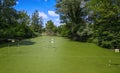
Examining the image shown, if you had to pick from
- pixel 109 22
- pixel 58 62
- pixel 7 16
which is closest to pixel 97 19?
pixel 109 22

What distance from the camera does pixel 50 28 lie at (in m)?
54.9

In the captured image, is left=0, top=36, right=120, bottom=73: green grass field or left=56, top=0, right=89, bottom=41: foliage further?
left=56, top=0, right=89, bottom=41: foliage

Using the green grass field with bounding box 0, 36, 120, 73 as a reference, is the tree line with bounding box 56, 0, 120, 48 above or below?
above

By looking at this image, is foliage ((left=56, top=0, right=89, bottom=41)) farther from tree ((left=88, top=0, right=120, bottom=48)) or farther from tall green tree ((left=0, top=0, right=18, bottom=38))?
tall green tree ((left=0, top=0, right=18, bottom=38))

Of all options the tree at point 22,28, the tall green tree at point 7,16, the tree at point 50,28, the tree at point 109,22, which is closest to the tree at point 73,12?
the tree at point 22,28

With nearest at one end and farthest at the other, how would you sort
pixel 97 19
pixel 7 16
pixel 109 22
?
pixel 109 22 < pixel 97 19 < pixel 7 16

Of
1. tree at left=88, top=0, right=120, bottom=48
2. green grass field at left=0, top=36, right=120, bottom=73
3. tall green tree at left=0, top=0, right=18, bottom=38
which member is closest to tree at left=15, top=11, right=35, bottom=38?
tall green tree at left=0, top=0, right=18, bottom=38

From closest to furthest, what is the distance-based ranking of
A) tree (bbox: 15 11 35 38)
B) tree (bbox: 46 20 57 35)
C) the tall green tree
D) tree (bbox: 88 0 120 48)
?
1. tree (bbox: 88 0 120 48)
2. the tall green tree
3. tree (bbox: 15 11 35 38)
4. tree (bbox: 46 20 57 35)

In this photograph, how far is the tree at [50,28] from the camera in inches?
2033

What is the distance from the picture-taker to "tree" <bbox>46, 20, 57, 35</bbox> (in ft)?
169

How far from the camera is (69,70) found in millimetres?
6633

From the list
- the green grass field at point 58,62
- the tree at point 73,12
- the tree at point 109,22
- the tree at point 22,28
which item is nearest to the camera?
the green grass field at point 58,62

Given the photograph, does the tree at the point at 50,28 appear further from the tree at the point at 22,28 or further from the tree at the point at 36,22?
the tree at the point at 22,28

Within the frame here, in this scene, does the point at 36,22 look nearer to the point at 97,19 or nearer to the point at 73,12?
the point at 73,12
